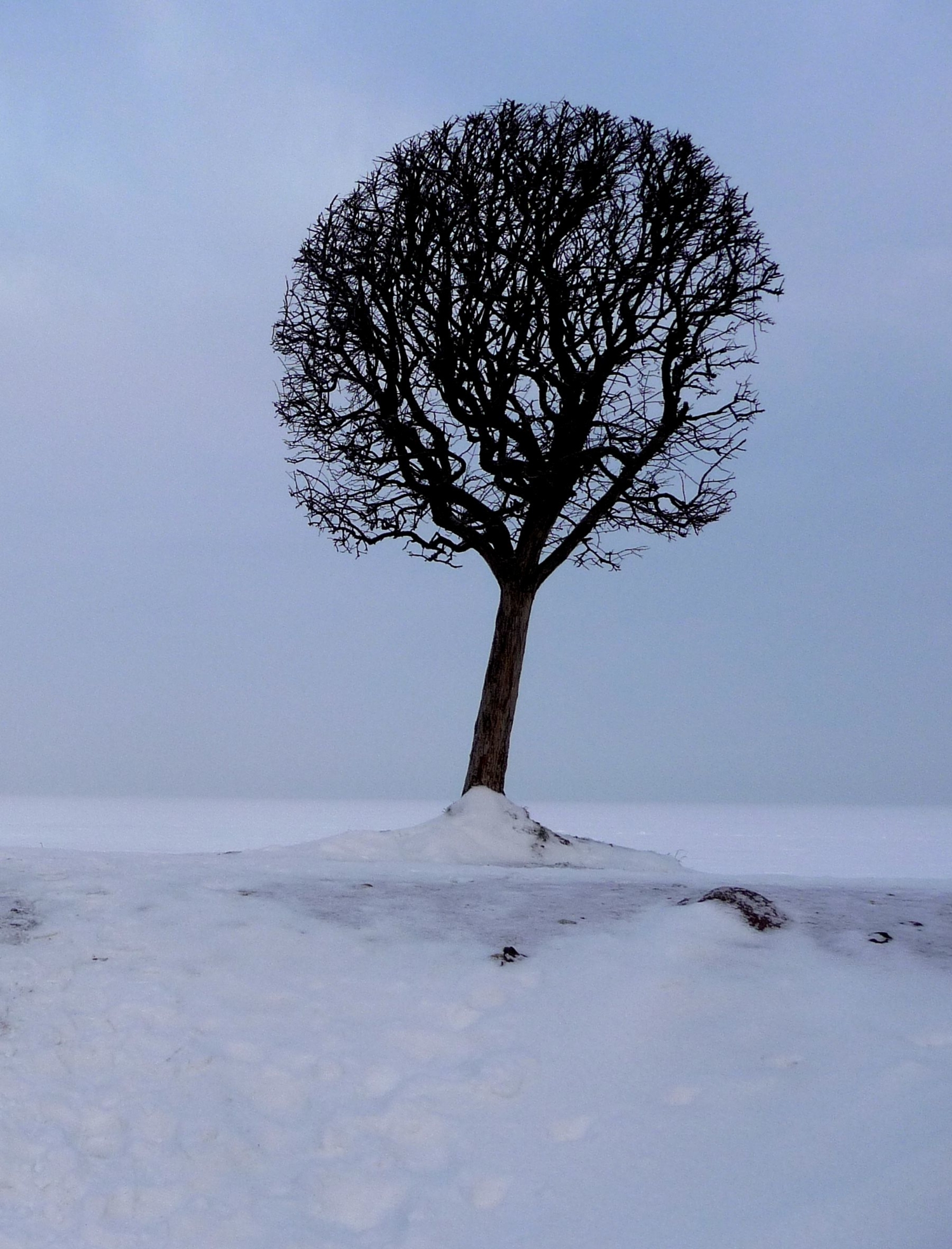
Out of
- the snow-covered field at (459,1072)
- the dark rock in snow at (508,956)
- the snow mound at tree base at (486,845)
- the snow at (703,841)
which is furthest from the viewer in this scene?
the snow at (703,841)

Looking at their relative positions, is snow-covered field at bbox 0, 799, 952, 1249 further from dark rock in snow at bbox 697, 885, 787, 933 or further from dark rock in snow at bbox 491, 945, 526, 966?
dark rock in snow at bbox 697, 885, 787, 933

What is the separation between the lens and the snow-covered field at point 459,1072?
443cm

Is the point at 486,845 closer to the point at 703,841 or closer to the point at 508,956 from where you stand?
the point at 508,956

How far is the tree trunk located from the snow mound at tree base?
519 millimetres

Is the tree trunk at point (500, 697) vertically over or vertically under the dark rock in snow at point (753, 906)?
over

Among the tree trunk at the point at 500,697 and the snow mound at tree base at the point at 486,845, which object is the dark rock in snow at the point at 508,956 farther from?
the tree trunk at the point at 500,697

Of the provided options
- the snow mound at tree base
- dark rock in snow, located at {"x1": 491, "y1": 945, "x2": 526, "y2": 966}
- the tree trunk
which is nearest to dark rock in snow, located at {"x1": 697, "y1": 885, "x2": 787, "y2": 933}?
dark rock in snow, located at {"x1": 491, "y1": 945, "x2": 526, "y2": 966}

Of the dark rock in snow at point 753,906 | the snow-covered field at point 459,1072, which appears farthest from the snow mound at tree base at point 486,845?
the snow-covered field at point 459,1072

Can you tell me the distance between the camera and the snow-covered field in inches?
175

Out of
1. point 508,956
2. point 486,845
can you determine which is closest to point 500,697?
point 486,845

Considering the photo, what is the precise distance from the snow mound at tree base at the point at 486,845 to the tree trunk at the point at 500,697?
0.52 m

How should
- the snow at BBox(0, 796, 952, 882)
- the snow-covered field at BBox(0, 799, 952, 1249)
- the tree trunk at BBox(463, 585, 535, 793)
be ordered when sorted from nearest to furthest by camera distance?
the snow-covered field at BBox(0, 799, 952, 1249) < the tree trunk at BBox(463, 585, 535, 793) < the snow at BBox(0, 796, 952, 882)

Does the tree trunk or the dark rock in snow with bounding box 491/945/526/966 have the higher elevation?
the tree trunk

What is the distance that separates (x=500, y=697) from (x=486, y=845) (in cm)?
258
